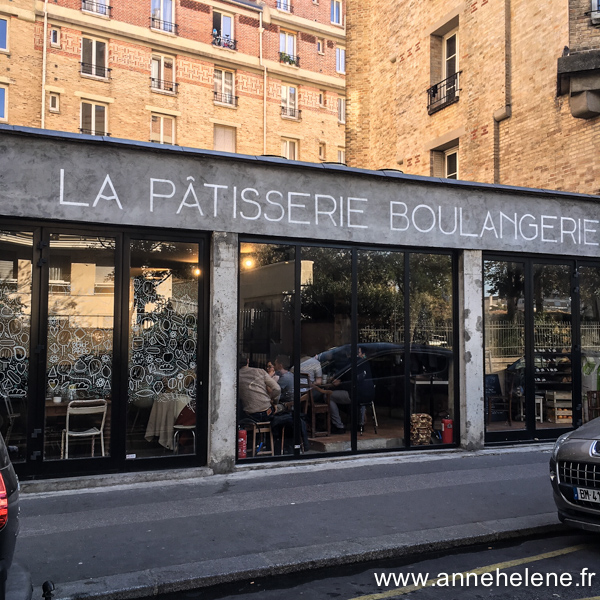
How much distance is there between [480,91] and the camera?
1589 centimetres

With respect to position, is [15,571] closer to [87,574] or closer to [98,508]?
[87,574]

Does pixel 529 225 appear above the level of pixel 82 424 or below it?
above

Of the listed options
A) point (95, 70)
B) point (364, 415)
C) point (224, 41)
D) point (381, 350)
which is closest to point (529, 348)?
point (381, 350)

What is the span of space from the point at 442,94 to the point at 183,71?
15940 millimetres

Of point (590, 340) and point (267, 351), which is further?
point (590, 340)

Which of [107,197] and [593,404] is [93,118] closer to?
[107,197]

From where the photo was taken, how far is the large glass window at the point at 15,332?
7352mm

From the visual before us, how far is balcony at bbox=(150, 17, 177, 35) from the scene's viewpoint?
29.0 meters

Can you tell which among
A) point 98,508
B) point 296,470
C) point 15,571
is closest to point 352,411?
point 296,470

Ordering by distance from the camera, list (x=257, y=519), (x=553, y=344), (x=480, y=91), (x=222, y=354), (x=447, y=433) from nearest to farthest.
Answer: (x=257, y=519) → (x=222, y=354) → (x=447, y=433) → (x=553, y=344) → (x=480, y=91)

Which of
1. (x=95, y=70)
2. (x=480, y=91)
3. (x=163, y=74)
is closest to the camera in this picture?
(x=480, y=91)

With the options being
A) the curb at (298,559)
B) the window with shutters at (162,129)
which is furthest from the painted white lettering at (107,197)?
the window with shutters at (162,129)

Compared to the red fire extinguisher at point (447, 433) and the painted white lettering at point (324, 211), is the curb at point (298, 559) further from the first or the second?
the painted white lettering at point (324, 211)

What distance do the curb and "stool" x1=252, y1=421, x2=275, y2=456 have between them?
3248 mm
